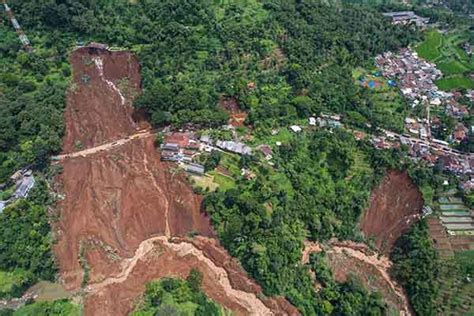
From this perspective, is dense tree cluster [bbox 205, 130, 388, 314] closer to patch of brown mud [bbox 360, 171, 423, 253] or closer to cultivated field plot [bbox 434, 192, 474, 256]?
patch of brown mud [bbox 360, 171, 423, 253]

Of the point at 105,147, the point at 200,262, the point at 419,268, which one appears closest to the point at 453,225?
the point at 419,268

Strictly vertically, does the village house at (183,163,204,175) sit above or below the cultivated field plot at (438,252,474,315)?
above

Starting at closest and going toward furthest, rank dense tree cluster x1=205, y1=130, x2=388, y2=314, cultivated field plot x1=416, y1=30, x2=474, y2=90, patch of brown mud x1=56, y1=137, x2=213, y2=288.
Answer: dense tree cluster x1=205, y1=130, x2=388, y2=314, patch of brown mud x1=56, y1=137, x2=213, y2=288, cultivated field plot x1=416, y1=30, x2=474, y2=90

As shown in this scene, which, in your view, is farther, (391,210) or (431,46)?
(431,46)

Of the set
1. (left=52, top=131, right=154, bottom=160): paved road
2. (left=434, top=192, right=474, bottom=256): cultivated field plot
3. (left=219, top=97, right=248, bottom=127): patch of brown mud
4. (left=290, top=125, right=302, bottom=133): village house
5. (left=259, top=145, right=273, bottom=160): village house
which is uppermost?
(left=219, top=97, right=248, bottom=127): patch of brown mud

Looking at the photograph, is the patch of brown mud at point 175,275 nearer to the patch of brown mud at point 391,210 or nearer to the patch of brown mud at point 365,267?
the patch of brown mud at point 365,267

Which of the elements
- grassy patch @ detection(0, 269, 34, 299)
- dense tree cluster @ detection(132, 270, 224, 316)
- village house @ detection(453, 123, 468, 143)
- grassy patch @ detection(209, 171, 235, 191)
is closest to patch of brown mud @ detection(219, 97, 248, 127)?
grassy patch @ detection(209, 171, 235, 191)

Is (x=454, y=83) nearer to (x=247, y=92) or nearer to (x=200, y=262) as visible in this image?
(x=247, y=92)
